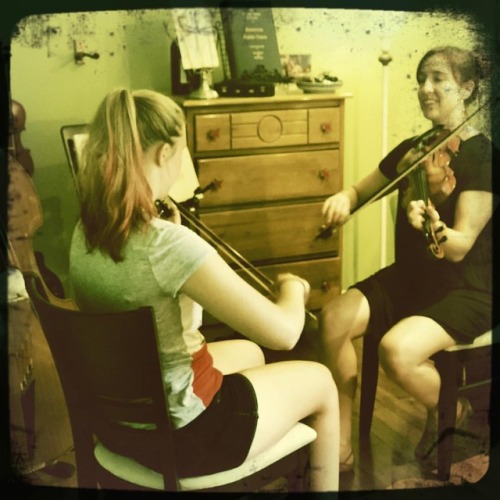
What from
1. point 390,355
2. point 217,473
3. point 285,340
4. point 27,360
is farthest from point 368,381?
point 27,360

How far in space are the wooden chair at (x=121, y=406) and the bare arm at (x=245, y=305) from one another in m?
0.10

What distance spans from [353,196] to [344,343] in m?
0.25

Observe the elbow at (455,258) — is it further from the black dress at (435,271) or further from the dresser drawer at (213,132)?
the dresser drawer at (213,132)

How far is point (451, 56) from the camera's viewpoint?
1.21 metres

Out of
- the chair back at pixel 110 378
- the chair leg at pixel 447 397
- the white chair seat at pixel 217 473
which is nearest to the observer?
the chair back at pixel 110 378

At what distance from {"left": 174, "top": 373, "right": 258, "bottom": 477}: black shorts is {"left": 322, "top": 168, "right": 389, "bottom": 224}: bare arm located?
0.33 meters

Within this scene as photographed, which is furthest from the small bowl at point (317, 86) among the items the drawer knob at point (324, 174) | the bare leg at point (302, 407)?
the bare leg at point (302, 407)

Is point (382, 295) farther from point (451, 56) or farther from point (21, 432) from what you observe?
point (21, 432)

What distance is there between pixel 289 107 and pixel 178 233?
0.29 meters

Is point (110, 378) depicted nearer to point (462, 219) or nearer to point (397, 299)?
point (397, 299)

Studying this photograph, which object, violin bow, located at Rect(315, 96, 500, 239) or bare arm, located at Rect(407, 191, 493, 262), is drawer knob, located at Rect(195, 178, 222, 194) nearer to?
violin bow, located at Rect(315, 96, 500, 239)

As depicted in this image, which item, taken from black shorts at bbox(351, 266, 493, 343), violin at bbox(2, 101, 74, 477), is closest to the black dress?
black shorts at bbox(351, 266, 493, 343)

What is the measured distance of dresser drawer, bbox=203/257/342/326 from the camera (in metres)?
1.21

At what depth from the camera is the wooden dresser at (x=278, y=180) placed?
120cm
